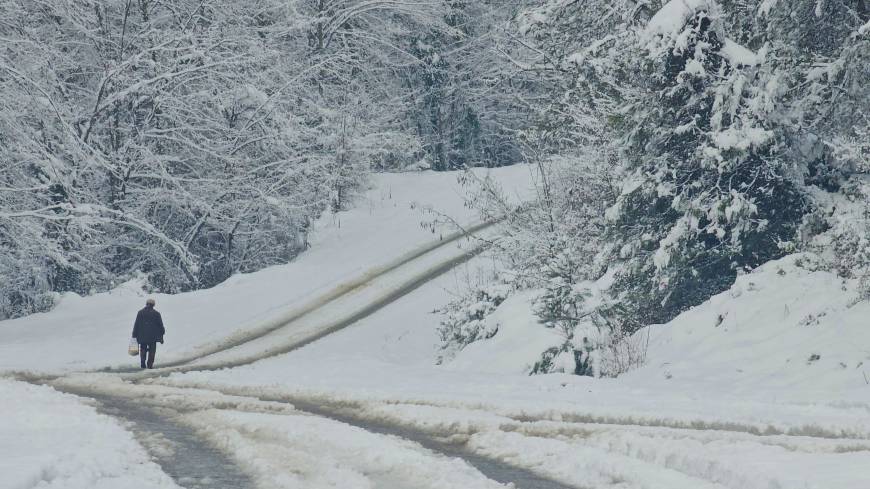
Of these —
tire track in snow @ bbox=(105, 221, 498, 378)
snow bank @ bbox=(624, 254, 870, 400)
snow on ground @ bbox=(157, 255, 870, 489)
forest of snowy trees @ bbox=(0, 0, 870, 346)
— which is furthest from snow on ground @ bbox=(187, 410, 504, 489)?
tire track in snow @ bbox=(105, 221, 498, 378)

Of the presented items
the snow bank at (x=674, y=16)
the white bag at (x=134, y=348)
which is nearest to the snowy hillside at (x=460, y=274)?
the snow bank at (x=674, y=16)

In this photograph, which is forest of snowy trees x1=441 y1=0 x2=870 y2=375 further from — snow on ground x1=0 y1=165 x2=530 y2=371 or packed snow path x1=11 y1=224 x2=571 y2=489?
packed snow path x1=11 y1=224 x2=571 y2=489

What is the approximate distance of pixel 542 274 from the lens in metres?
18.6

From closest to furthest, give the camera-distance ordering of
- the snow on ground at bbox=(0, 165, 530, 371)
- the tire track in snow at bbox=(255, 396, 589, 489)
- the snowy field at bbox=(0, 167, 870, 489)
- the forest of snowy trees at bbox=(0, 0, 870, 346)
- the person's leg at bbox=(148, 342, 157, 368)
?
the tire track in snow at bbox=(255, 396, 589, 489) → the snowy field at bbox=(0, 167, 870, 489) → the forest of snowy trees at bbox=(0, 0, 870, 346) → the person's leg at bbox=(148, 342, 157, 368) → the snow on ground at bbox=(0, 165, 530, 371)

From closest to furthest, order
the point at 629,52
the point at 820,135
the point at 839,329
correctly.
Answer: the point at 839,329
the point at 820,135
the point at 629,52

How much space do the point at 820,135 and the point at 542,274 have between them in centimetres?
540

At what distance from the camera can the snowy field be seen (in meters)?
8.05

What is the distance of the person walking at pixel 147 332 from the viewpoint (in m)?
19.2

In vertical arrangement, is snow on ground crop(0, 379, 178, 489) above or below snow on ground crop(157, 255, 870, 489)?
below

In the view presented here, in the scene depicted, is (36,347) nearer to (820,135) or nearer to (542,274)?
(542,274)

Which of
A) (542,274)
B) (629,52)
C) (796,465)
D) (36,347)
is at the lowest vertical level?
(796,465)

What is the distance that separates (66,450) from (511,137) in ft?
66.5

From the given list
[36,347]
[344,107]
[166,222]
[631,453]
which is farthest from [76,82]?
[631,453]

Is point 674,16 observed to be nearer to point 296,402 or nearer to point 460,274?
point 296,402
